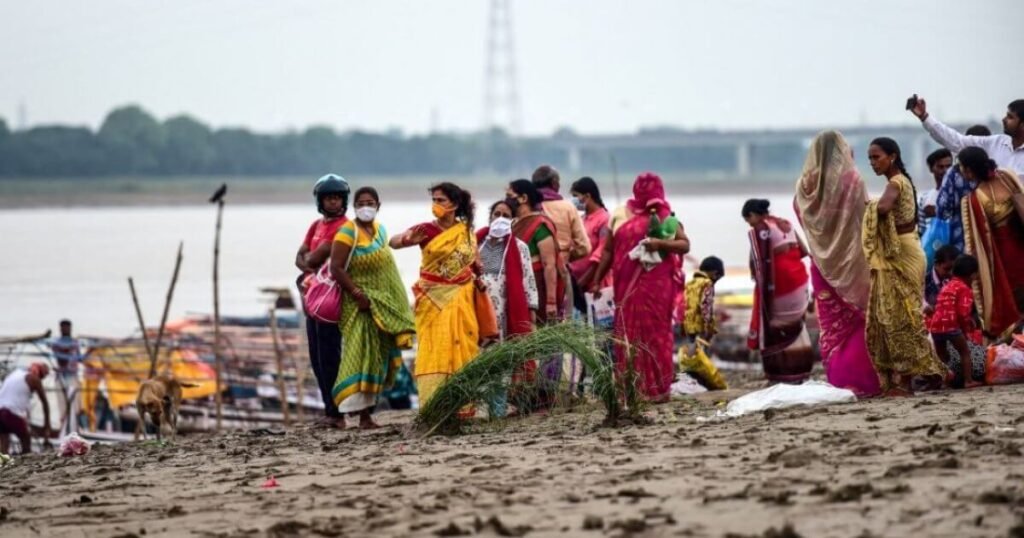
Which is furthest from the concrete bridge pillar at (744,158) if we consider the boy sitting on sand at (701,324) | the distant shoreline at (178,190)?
the boy sitting on sand at (701,324)

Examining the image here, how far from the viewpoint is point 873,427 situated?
7.25 m

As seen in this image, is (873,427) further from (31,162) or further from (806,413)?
(31,162)

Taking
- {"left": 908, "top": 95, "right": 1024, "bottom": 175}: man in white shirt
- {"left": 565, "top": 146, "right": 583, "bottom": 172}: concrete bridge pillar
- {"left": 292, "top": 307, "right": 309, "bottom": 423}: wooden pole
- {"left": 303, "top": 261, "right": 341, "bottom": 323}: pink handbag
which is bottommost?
{"left": 292, "top": 307, "right": 309, "bottom": 423}: wooden pole

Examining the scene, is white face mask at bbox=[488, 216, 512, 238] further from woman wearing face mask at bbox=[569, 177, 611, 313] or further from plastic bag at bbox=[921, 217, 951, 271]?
plastic bag at bbox=[921, 217, 951, 271]

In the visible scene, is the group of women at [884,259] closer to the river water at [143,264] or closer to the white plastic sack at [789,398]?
Answer: the white plastic sack at [789,398]

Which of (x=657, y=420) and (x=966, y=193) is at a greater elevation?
(x=966, y=193)

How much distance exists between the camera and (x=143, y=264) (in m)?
55.4

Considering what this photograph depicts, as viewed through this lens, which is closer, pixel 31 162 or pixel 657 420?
pixel 657 420

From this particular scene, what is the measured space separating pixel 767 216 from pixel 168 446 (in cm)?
385

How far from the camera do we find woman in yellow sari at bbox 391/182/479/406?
954cm

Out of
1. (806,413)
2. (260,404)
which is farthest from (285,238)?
(806,413)

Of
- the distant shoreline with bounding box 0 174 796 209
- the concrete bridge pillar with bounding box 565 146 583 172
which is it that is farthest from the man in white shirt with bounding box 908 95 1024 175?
the concrete bridge pillar with bounding box 565 146 583 172

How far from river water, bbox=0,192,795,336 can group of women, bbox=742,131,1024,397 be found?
1806cm

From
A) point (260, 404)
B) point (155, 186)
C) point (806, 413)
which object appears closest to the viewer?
point (806, 413)
